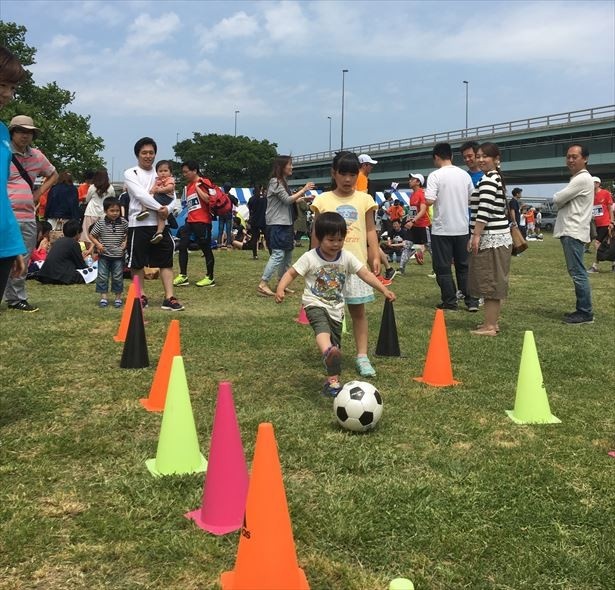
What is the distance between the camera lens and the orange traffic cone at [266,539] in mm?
2035

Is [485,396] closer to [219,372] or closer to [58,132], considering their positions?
→ [219,372]

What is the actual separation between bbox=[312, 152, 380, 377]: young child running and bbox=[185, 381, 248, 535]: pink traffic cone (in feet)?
7.41

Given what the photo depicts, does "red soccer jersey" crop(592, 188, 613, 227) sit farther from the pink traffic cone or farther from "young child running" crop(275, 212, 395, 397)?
the pink traffic cone

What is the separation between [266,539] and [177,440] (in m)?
1.15

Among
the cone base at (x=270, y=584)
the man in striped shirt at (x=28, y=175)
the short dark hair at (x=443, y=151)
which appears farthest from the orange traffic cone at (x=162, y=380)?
the short dark hair at (x=443, y=151)

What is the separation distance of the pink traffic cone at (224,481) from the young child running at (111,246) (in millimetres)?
5608

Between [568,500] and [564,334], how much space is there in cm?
425

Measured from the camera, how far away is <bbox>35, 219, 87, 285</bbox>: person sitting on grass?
9929 millimetres

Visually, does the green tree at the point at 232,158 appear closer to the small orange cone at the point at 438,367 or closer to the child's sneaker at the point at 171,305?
the child's sneaker at the point at 171,305

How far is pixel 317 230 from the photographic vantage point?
435 centimetres

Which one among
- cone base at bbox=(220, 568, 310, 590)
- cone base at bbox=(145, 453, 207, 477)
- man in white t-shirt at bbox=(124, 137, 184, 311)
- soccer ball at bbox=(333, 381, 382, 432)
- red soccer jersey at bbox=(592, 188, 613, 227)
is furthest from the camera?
red soccer jersey at bbox=(592, 188, 613, 227)

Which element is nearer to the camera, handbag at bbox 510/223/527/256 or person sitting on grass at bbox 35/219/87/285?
handbag at bbox 510/223/527/256

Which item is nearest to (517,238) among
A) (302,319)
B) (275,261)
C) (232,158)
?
(302,319)

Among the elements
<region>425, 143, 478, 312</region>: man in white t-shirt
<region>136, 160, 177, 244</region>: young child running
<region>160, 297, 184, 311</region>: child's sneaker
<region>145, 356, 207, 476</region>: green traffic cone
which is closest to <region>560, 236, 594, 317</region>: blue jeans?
<region>425, 143, 478, 312</region>: man in white t-shirt
